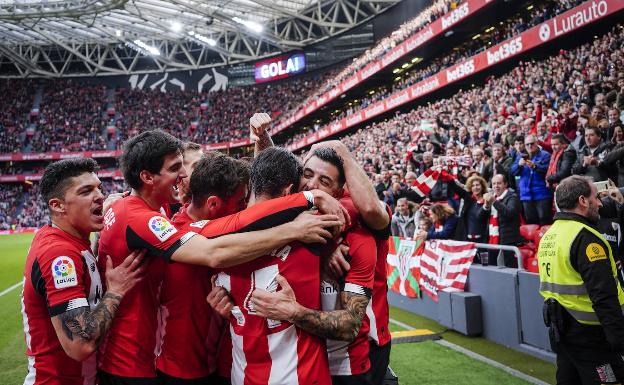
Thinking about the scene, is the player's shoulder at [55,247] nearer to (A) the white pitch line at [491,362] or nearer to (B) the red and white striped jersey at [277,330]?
(B) the red and white striped jersey at [277,330]

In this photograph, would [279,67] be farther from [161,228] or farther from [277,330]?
[277,330]

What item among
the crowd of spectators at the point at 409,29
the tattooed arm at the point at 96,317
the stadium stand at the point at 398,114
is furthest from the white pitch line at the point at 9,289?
the crowd of spectators at the point at 409,29

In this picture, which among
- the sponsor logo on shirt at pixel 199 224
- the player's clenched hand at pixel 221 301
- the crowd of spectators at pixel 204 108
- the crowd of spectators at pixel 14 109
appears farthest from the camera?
the crowd of spectators at pixel 14 109

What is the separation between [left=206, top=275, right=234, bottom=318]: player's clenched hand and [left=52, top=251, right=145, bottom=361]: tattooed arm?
0.44 metres

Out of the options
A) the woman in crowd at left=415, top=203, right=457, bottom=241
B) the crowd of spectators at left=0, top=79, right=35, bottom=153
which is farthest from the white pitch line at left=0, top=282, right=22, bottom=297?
the crowd of spectators at left=0, top=79, right=35, bottom=153

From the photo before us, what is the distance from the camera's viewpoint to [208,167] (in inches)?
97.7

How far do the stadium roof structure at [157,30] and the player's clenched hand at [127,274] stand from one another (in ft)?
104

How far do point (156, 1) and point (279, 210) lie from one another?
34.7m

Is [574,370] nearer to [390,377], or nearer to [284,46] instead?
[390,377]

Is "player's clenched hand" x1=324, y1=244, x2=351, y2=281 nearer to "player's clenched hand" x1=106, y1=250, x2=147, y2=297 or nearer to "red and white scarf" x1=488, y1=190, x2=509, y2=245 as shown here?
"player's clenched hand" x1=106, y1=250, x2=147, y2=297

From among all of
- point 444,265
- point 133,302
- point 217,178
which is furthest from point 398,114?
point 133,302

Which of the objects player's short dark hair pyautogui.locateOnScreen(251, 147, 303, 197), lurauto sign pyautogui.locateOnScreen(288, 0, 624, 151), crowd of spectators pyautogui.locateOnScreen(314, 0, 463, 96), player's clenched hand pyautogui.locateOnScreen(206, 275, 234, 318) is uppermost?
crowd of spectators pyautogui.locateOnScreen(314, 0, 463, 96)

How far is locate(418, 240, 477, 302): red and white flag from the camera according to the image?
22.5 feet

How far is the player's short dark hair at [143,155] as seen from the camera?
253 centimetres
